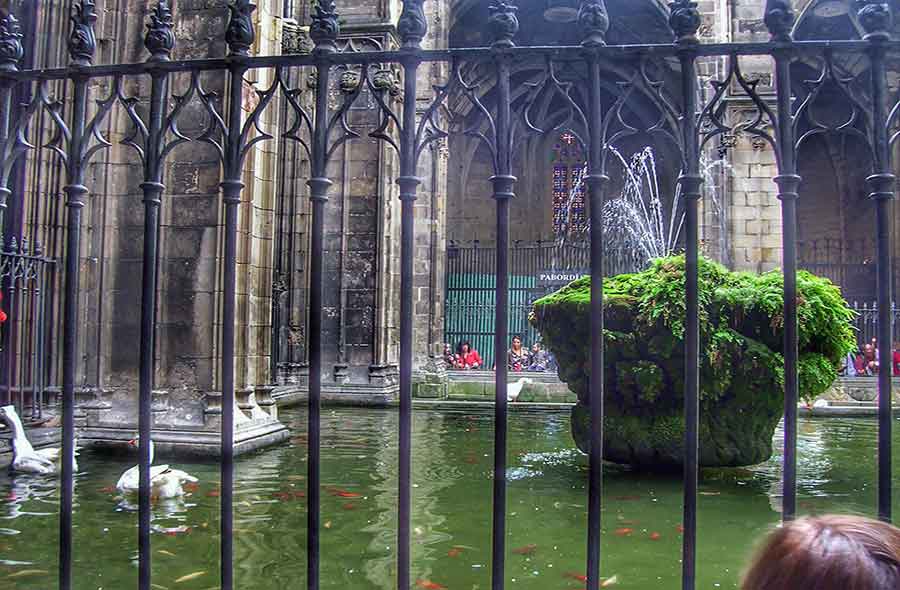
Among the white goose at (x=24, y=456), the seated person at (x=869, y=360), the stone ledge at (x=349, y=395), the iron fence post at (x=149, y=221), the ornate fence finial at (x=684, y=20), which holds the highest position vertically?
the ornate fence finial at (x=684, y=20)

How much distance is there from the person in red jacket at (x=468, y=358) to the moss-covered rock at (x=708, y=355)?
467 inches

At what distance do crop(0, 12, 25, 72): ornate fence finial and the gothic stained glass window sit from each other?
23254mm

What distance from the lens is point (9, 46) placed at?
2.82 metres

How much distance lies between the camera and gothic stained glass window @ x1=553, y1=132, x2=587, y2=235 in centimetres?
2581

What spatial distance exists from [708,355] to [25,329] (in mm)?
6958

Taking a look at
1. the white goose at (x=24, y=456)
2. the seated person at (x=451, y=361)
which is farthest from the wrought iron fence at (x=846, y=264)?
the white goose at (x=24, y=456)

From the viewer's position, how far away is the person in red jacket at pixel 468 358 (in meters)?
18.5

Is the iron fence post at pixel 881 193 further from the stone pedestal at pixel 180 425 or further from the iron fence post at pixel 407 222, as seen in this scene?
the stone pedestal at pixel 180 425

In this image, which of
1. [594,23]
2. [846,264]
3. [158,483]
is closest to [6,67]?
[594,23]

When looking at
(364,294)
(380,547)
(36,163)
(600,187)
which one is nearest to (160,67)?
(600,187)

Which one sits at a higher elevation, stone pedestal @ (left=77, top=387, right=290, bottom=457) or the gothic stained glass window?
the gothic stained glass window

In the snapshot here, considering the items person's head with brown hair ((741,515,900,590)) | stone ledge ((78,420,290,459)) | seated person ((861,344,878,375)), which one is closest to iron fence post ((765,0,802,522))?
person's head with brown hair ((741,515,900,590))

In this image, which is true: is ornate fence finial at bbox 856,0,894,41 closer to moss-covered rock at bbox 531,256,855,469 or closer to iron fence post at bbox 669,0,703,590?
iron fence post at bbox 669,0,703,590

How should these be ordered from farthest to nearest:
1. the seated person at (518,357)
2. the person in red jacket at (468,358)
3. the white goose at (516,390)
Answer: the person in red jacket at (468,358), the seated person at (518,357), the white goose at (516,390)
